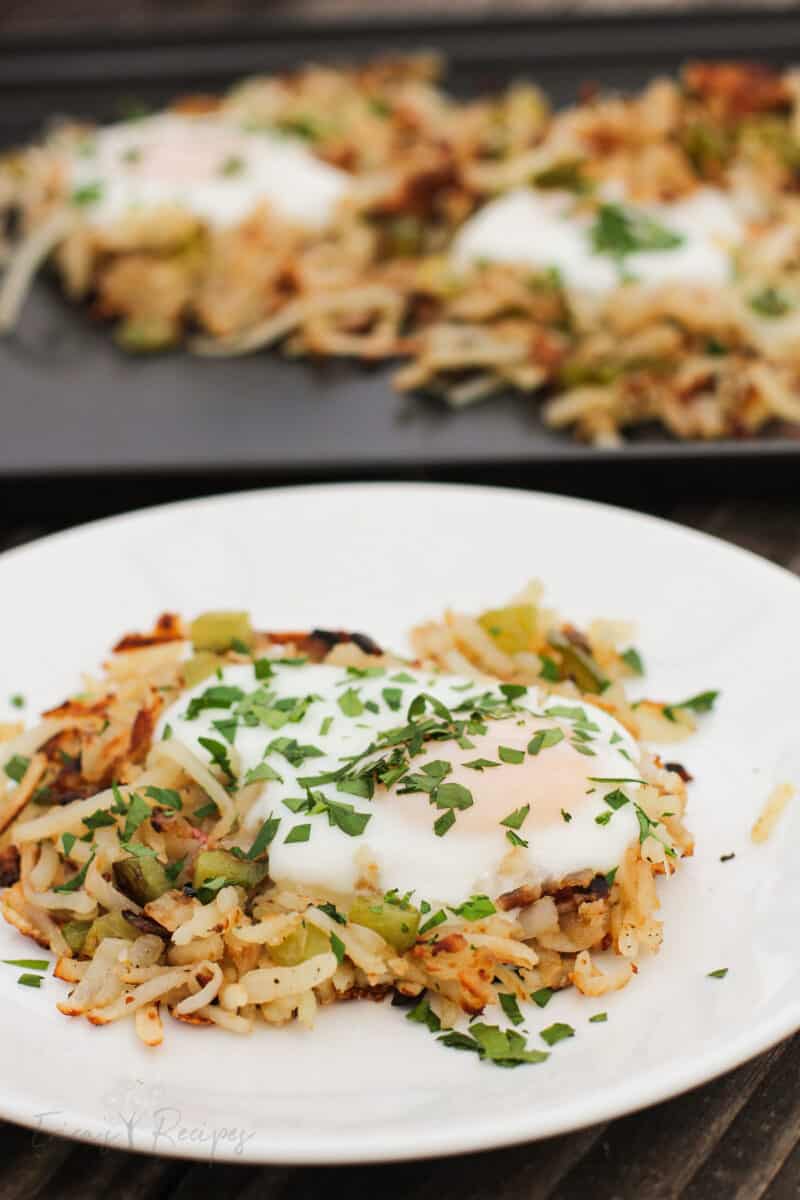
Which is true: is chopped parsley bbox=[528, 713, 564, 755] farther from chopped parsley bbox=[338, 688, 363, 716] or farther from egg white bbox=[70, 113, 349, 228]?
egg white bbox=[70, 113, 349, 228]

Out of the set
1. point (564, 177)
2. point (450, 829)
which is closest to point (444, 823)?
point (450, 829)

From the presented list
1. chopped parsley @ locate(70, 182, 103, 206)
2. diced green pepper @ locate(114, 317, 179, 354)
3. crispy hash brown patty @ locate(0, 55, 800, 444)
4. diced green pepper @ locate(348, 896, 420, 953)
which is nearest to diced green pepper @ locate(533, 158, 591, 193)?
crispy hash brown patty @ locate(0, 55, 800, 444)

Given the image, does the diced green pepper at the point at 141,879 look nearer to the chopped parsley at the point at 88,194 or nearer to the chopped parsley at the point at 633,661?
the chopped parsley at the point at 633,661

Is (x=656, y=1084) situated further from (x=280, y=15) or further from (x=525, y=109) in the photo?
(x=280, y=15)

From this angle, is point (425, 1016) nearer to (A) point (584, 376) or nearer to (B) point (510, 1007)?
(B) point (510, 1007)

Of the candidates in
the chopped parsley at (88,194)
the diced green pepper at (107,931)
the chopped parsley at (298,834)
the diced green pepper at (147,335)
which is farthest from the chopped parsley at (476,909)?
the chopped parsley at (88,194)

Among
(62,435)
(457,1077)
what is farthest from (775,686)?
(62,435)
